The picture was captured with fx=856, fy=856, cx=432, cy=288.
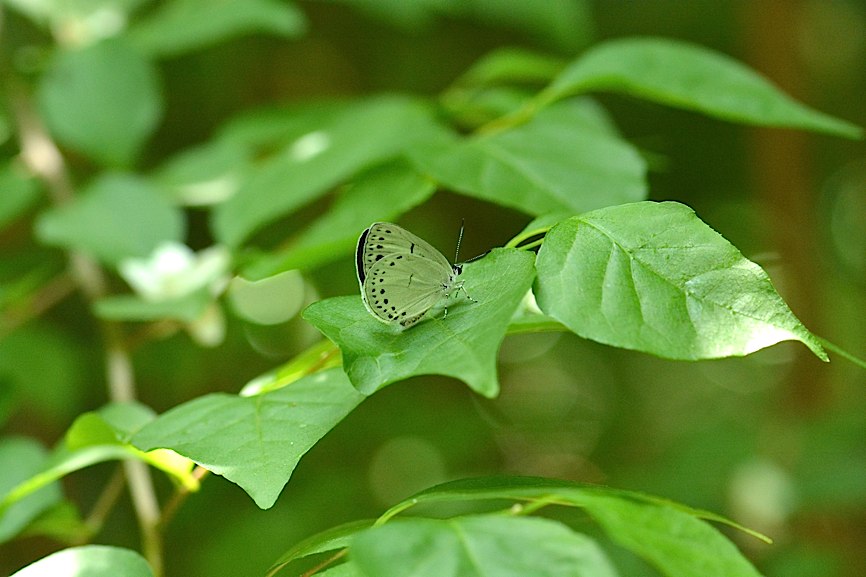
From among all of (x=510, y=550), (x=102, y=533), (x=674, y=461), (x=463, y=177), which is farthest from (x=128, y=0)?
(x=674, y=461)

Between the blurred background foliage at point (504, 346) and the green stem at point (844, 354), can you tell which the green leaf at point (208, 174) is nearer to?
the blurred background foliage at point (504, 346)

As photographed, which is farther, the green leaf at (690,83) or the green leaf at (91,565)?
the green leaf at (690,83)

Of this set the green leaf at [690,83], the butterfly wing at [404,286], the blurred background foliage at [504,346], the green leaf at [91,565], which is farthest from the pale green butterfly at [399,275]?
the blurred background foliage at [504,346]

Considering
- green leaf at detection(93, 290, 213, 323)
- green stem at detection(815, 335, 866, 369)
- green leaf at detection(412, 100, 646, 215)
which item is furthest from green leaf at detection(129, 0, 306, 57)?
green stem at detection(815, 335, 866, 369)

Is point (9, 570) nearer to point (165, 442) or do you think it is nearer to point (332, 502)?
point (332, 502)

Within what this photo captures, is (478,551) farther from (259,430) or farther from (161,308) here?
(161,308)

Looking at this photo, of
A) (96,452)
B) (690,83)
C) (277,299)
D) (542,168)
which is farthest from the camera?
(277,299)

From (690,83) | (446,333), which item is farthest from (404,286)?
(690,83)
